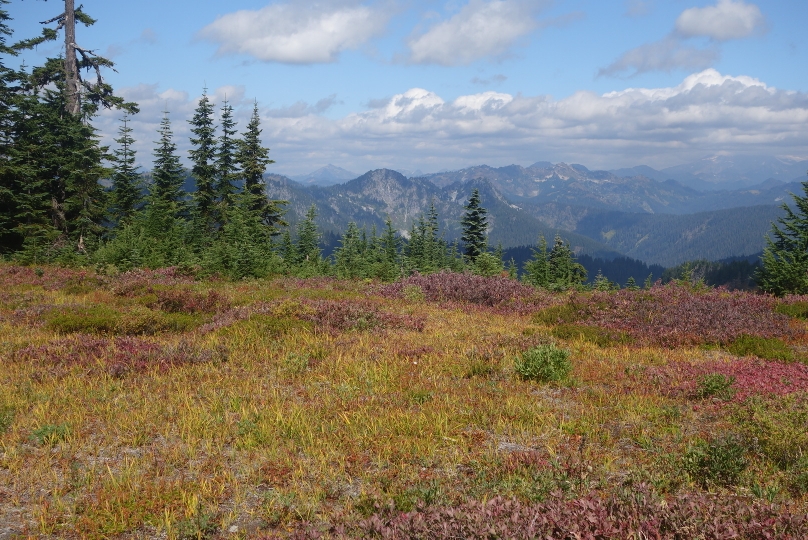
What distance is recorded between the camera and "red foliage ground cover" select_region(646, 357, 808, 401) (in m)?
7.97

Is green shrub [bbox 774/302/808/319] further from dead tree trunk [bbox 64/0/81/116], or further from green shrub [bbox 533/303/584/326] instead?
dead tree trunk [bbox 64/0/81/116]

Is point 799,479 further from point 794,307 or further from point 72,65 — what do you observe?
point 72,65

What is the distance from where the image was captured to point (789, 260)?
38.5 metres

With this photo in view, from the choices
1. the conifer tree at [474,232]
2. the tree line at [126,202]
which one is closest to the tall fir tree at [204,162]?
the tree line at [126,202]

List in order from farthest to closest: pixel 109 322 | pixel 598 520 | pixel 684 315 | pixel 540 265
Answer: pixel 540 265 → pixel 684 315 → pixel 109 322 → pixel 598 520

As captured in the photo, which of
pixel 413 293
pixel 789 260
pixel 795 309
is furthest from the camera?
pixel 789 260

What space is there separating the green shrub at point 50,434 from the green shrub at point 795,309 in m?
17.6

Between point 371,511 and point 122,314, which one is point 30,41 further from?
point 371,511

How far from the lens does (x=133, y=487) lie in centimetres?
509

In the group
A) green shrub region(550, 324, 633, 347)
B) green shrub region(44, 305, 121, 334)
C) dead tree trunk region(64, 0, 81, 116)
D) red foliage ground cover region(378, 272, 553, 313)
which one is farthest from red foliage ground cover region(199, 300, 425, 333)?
dead tree trunk region(64, 0, 81, 116)

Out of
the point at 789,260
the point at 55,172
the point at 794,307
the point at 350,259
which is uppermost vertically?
the point at 55,172

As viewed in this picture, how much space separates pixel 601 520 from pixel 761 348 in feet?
32.2

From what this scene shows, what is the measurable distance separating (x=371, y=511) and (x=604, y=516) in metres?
2.04

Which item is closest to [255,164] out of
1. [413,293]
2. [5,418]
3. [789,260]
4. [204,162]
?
[204,162]
